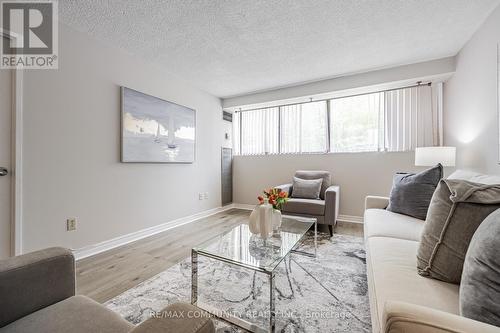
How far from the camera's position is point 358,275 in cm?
182

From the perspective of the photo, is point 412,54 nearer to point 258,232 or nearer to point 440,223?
point 440,223

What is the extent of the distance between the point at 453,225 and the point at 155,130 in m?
3.09

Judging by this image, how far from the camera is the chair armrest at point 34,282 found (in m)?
0.76


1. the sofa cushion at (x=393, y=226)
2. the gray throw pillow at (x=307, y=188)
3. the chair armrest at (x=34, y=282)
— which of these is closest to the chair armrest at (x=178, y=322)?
the chair armrest at (x=34, y=282)

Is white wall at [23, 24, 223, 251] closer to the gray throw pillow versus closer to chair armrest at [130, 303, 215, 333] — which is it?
the gray throw pillow

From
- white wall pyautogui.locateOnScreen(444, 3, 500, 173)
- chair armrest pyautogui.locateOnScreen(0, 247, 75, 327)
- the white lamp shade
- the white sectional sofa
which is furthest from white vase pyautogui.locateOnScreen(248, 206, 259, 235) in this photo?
the white lamp shade

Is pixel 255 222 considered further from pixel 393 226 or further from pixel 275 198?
pixel 393 226

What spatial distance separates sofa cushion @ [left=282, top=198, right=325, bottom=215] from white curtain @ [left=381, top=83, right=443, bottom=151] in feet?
4.97

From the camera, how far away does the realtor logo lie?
70.5 inches

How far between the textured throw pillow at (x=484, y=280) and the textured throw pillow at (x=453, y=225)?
0.59 ft

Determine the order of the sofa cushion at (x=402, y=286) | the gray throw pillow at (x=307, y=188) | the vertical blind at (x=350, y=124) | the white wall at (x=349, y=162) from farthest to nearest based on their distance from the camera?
the gray throw pillow at (x=307, y=188) < the vertical blind at (x=350, y=124) < the white wall at (x=349, y=162) < the sofa cushion at (x=402, y=286)

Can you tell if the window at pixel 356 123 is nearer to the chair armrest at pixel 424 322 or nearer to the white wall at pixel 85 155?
the white wall at pixel 85 155

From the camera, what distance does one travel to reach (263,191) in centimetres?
233

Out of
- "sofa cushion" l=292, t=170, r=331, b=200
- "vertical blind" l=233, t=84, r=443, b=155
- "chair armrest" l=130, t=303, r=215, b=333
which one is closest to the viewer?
"chair armrest" l=130, t=303, r=215, b=333
